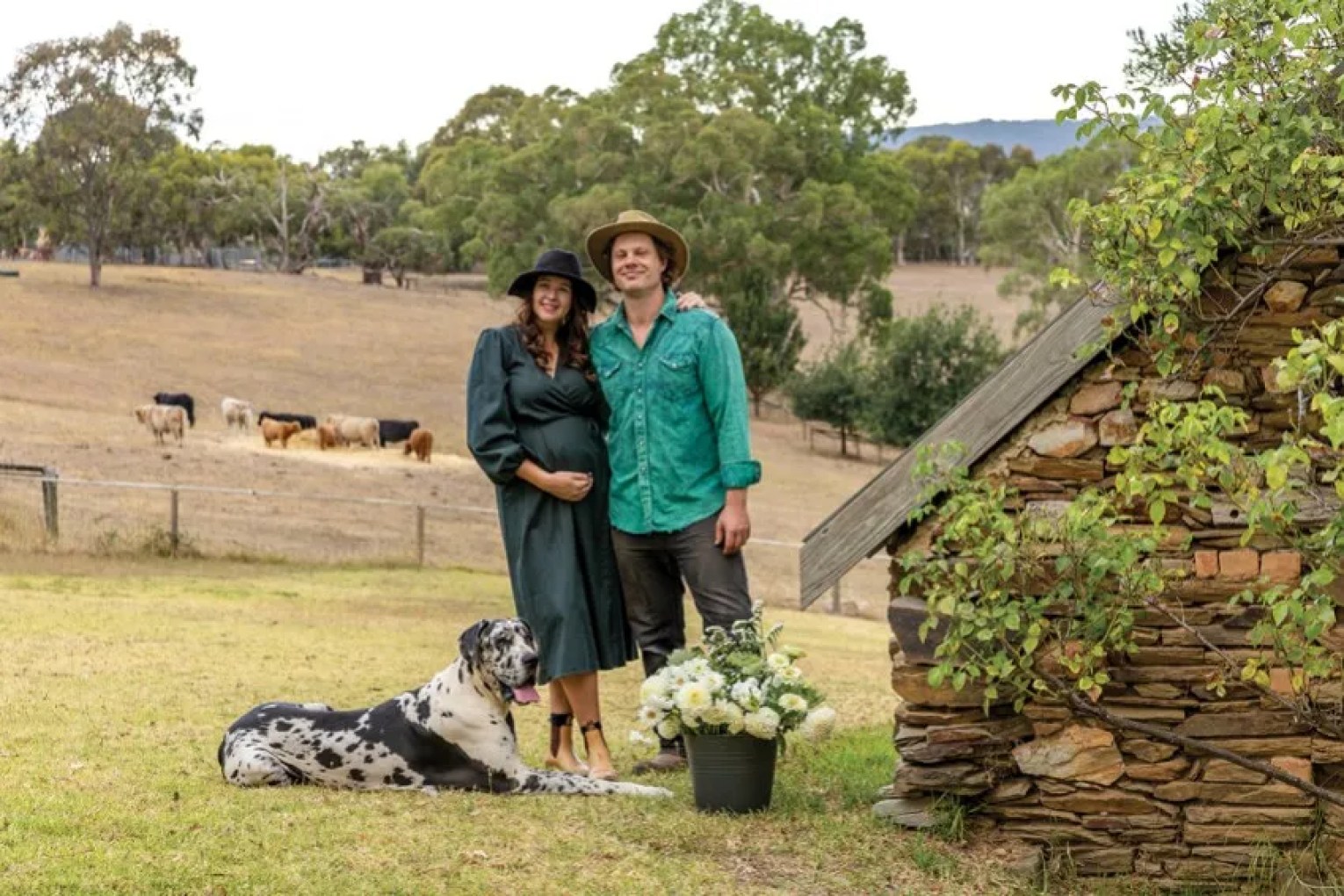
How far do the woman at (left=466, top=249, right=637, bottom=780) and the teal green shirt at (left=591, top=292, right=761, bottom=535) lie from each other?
20 centimetres

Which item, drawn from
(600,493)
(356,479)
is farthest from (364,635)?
(356,479)

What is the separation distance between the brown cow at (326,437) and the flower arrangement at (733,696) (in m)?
34.8

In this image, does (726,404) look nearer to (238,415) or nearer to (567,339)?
(567,339)

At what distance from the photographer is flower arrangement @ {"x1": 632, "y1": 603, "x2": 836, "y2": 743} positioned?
712cm

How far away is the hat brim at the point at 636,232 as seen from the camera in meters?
7.75

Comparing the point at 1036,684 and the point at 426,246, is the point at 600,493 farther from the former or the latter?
the point at 426,246

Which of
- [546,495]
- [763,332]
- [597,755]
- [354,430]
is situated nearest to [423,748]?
[597,755]

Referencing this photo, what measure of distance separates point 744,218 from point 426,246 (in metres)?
36.6

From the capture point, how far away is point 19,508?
2238 cm

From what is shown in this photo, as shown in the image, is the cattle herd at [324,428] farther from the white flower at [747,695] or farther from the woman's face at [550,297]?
the white flower at [747,695]

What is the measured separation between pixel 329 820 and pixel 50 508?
Answer: 16.5m

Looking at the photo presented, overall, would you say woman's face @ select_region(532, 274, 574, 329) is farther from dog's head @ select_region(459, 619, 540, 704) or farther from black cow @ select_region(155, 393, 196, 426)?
black cow @ select_region(155, 393, 196, 426)

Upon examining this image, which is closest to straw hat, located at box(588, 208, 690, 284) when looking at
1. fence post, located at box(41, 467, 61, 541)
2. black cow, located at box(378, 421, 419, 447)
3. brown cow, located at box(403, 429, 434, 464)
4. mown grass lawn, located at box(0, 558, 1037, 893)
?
mown grass lawn, located at box(0, 558, 1037, 893)

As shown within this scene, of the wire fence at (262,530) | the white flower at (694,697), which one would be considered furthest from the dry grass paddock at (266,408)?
the white flower at (694,697)
